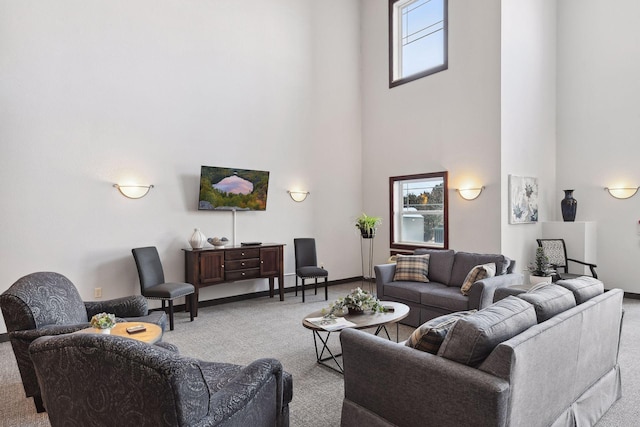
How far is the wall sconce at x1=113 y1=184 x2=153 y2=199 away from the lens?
5227mm

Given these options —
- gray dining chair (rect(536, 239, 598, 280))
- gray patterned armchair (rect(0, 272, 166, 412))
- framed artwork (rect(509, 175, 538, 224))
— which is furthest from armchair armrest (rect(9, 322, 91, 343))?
gray dining chair (rect(536, 239, 598, 280))

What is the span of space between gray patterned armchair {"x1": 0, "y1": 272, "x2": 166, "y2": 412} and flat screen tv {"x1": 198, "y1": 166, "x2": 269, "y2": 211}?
110 inches

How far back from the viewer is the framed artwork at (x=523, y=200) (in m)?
6.05

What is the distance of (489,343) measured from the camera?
186 cm

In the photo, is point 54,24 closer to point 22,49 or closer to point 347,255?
point 22,49

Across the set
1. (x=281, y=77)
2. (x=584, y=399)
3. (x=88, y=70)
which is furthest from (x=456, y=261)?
(x=88, y=70)

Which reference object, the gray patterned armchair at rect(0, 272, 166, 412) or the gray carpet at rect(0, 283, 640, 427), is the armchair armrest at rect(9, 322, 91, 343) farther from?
the gray carpet at rect(0, 283, 640, 427)

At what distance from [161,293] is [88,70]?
9.94ft

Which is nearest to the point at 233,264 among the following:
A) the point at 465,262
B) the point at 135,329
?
the point at 135,329

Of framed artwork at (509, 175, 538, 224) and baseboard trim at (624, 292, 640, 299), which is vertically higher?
framed artwork at (509, 175, 538, 224)

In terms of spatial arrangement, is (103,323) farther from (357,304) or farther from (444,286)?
(444,286)

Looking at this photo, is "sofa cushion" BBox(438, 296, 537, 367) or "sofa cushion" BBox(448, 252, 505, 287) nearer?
"sofa cushion" BBox(438, 296, 537, 367)

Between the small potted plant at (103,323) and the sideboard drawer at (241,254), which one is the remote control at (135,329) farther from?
the sideboard drawer at (241,254)

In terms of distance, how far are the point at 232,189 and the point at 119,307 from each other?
291 cm
